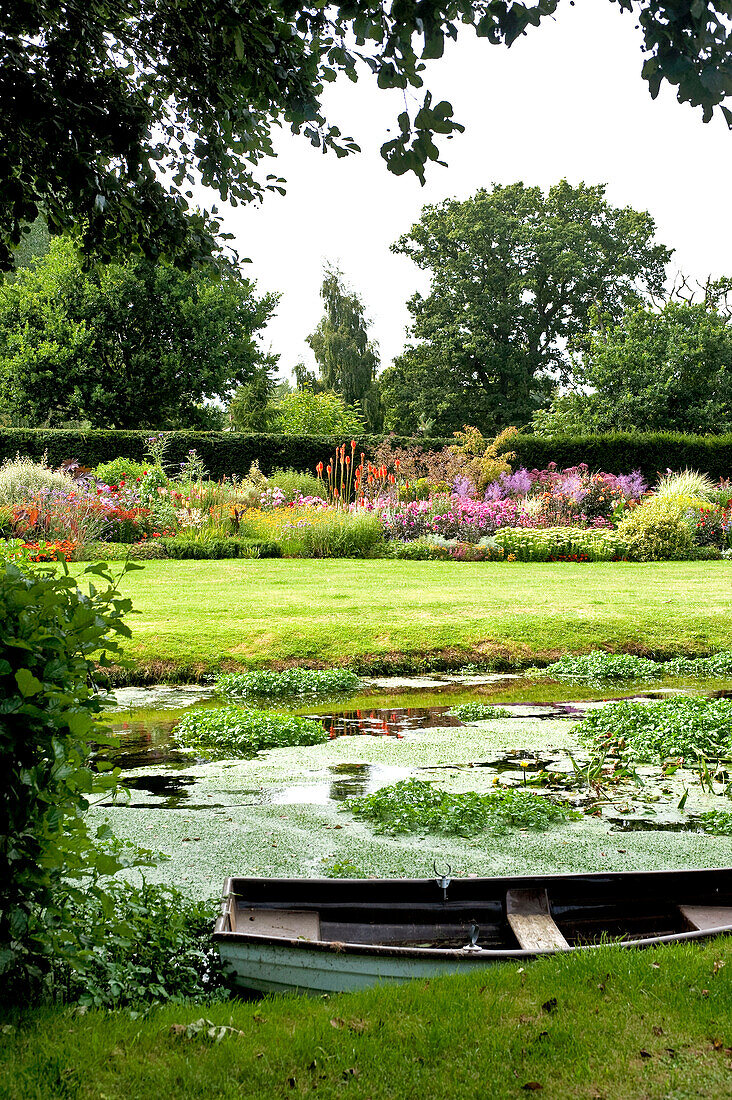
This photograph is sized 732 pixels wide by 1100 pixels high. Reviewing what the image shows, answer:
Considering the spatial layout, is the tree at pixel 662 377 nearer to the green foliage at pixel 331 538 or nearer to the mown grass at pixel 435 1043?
the green foliage at pixel 331 538

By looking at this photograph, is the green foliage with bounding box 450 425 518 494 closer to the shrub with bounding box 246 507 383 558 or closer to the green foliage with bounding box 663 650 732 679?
the shrub with bounding box 246 507 383 558

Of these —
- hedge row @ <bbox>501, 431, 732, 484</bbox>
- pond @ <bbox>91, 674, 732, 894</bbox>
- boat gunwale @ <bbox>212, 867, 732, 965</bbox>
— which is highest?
hedge row @ <bbox>501, 431, 732, 484</bbox>

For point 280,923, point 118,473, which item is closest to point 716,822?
point 280,923

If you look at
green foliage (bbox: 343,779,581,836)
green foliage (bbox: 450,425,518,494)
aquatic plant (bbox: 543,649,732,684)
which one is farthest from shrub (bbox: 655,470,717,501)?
green foliage (bbox: 343,779,581,836)

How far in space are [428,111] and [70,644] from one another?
91.1 inches

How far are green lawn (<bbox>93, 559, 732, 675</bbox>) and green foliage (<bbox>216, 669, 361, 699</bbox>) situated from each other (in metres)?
0.40

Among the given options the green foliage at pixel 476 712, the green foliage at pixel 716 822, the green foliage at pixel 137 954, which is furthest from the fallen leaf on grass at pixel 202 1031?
the green foliage at pixel 476 712

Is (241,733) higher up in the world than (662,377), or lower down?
lower down

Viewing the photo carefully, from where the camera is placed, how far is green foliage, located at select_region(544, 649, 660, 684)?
7566mm

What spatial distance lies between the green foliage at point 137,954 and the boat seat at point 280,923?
0.14 metres

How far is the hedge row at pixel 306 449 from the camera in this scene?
2194cm

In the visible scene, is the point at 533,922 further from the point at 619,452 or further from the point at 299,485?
the point at 619,452

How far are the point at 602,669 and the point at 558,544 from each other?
29.3ft

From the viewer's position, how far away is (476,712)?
6.16m
